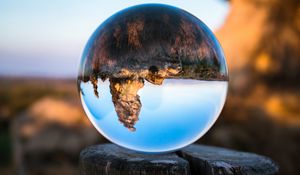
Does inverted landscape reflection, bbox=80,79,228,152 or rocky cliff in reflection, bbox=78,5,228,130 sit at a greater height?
rocky cliff in reflection, bbox=78,5,228,130

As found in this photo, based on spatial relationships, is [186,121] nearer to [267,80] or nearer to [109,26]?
[109,26]

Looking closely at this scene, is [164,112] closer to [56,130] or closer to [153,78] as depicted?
[153,78]

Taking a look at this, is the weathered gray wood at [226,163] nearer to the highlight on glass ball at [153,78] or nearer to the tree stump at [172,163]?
the tree stump at [172,163]

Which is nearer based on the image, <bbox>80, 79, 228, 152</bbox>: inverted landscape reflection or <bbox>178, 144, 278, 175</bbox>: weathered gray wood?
<bbox>80, 79, 228, 152</bbox>: inverted landscape reflection

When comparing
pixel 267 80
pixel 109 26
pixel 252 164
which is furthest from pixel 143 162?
pixel 267 80

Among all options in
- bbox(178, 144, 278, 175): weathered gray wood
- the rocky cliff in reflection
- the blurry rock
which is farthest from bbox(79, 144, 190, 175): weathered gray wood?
the blurry rock

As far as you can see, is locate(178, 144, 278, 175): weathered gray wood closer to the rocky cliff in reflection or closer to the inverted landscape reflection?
the inverted landscape reflection
